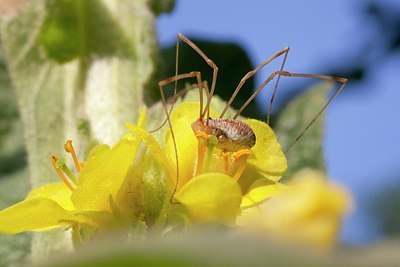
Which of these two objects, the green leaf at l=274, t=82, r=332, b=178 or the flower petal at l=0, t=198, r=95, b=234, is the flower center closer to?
the flower petal at l=0, t=198, r=95, b=234

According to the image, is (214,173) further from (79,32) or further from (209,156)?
(79,32)

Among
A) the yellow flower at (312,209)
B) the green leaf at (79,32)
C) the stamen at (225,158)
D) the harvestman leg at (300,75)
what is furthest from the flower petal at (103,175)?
the green leaf at (79,32)

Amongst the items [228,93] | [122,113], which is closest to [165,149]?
[122,113]

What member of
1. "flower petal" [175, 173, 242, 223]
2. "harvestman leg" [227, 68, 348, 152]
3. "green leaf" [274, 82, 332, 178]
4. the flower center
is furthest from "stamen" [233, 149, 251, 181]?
"green leaf" [274, 82, 332, 178]

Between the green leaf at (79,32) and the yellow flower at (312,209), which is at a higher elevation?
the green leaf at (79,32)

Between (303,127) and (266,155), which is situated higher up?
(303,127)

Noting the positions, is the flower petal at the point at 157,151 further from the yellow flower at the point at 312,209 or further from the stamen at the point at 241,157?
the yellow flower at the point at 312,209

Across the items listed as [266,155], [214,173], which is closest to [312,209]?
[214,173]
